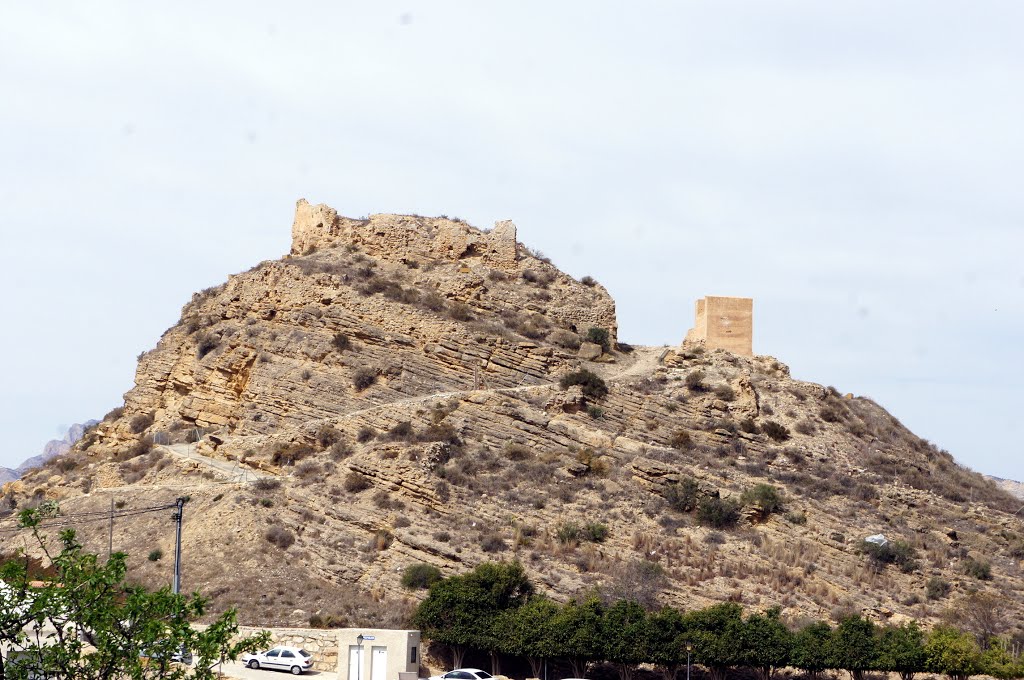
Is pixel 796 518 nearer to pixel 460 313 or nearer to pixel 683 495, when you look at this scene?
pixel 683 495

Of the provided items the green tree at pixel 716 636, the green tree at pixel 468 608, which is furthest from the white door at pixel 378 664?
the green tree at pixel 716 636

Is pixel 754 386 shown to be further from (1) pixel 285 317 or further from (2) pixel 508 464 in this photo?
(1) pixel 285 317

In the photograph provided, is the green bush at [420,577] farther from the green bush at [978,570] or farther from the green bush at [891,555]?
the green bush at [978,570]

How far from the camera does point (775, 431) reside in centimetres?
4822

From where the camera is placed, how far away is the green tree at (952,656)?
33.9 metres

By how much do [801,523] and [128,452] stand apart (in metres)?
23.1

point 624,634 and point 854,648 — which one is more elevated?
point 624,634

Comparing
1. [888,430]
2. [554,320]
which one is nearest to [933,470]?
[888,430]

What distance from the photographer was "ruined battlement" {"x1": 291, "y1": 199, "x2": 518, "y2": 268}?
53.0 m

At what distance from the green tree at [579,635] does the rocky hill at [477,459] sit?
3.00 meters

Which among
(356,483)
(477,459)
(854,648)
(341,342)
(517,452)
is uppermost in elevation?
(341,342)

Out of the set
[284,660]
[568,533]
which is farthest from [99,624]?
[568,533]

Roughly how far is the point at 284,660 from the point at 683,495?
568 inches

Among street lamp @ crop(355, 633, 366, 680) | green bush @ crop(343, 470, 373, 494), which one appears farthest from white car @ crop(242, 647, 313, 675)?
green bush @ crop(343, 470, 373, 494)
